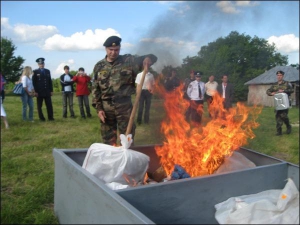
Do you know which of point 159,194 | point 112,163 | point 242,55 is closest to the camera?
point 159,194

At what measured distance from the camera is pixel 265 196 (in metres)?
2.54

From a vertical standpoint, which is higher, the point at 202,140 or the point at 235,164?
the point at 202,140

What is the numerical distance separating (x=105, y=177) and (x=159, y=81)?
6.31 ft

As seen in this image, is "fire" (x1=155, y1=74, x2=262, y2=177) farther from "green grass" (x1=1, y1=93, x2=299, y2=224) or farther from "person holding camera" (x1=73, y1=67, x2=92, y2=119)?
"person holding camera" (x1=73, y1=67, x2=92, y2=119)


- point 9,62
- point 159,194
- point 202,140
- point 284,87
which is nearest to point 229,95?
point 202,140

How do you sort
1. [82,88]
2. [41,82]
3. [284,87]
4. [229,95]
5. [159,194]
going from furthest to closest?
[82,88]
[41,82]
[284,87]
[229,95]
[159,194]

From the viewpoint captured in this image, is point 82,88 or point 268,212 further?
point 82,88

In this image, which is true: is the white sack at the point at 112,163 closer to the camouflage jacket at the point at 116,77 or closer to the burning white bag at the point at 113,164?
the burning white bag at the point at 113,164

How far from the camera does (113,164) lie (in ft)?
9.13

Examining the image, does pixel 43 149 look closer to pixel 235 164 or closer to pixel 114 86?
pixel 114 86

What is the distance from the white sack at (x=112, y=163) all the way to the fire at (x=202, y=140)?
2.17ft

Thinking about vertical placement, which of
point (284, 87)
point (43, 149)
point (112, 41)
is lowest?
point (43, 149)

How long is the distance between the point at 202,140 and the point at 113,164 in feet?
3.67

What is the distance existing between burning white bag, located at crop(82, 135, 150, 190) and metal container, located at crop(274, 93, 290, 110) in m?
5.74
